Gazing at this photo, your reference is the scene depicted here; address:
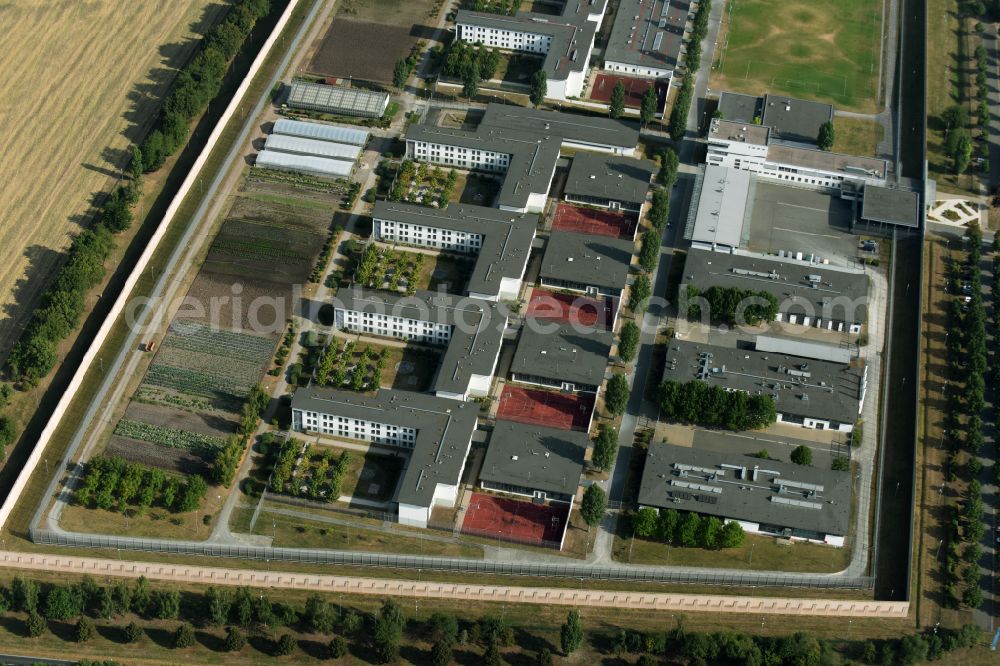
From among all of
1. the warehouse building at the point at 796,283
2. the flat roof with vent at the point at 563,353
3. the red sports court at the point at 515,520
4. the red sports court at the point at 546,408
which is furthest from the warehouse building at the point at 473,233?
the red sports court at the point at 515,520

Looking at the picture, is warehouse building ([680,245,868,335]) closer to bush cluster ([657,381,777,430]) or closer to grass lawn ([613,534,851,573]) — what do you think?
bush cluster ([657,381,777,430])

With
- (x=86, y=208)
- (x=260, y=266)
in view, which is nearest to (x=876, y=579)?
(x=260, y=266)

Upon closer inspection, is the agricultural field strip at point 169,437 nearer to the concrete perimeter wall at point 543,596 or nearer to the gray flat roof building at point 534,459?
the concrete perimeter wall at point 543,596

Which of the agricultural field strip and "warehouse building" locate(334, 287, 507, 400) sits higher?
"warehouse building" locate(334, 287, 507, 400)

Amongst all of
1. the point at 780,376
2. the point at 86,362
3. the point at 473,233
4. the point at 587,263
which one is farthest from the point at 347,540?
the point at 780,376

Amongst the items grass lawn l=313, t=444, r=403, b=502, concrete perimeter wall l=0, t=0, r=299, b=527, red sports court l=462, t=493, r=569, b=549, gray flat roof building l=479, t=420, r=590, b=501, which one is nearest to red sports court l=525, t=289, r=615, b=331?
gray flat roof building l=479, t=420, r=590, b=501

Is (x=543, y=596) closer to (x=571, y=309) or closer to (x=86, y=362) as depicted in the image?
(x=571, y=309)

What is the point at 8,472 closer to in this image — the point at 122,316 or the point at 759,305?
the point at 122,316
